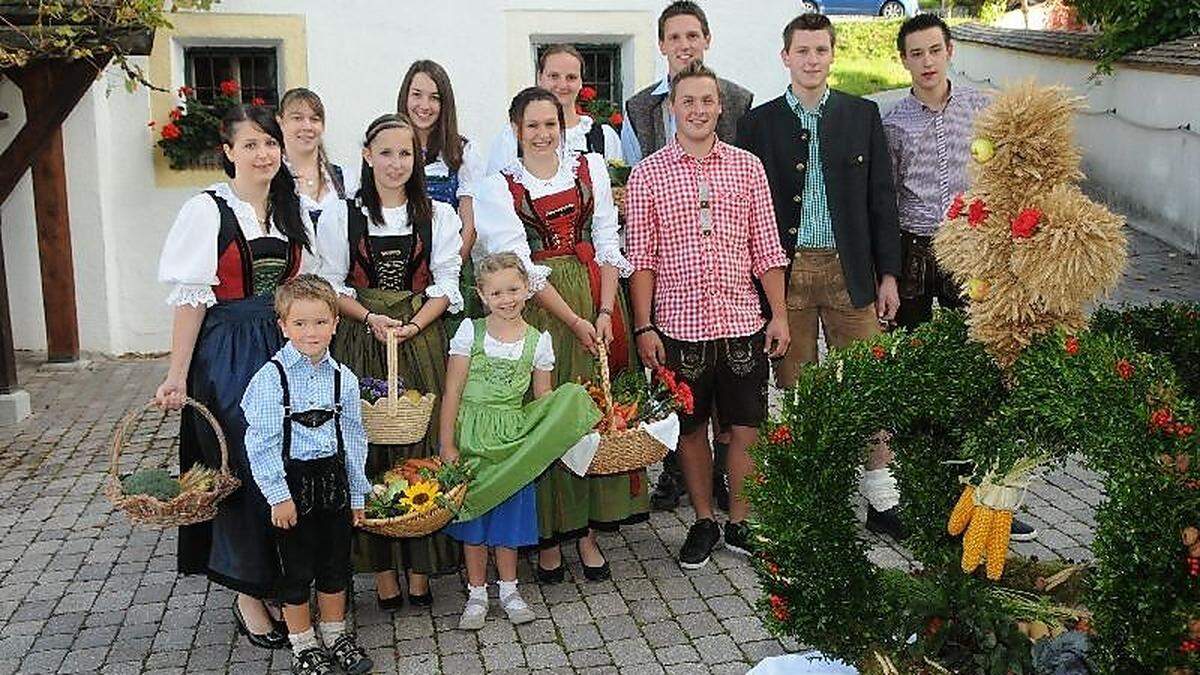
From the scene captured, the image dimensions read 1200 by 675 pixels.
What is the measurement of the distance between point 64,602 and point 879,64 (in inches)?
805

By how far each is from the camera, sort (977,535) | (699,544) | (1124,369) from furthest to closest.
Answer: (699,544), (977,535), (1124,369)

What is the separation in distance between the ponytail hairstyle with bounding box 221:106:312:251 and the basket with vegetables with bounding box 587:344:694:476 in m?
1.24

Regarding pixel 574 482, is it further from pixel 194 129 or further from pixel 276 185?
pixel 194 129

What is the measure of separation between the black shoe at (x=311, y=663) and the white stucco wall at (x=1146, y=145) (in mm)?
8619

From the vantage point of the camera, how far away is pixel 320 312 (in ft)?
12.6

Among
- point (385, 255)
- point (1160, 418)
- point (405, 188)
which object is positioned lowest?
point (1160, 418)

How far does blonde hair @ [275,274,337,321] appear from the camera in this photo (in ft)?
12.6

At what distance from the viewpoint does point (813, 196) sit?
5.09 metres

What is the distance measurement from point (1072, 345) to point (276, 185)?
2712 mm

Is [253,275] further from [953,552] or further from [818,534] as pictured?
[953,552]

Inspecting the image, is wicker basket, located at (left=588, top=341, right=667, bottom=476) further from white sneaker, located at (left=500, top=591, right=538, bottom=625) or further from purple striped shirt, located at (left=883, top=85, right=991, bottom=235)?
purple striped shirt, located at (left=883, top=85, right=991, bottom=235)

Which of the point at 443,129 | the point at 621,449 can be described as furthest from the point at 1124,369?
the point at 443,129

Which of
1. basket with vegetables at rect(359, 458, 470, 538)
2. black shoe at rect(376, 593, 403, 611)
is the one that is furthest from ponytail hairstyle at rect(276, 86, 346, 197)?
black shoe at rect(376, 593, 403, 611)

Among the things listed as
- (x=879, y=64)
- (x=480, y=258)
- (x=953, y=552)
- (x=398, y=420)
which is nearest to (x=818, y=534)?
(x=953, y=552)
